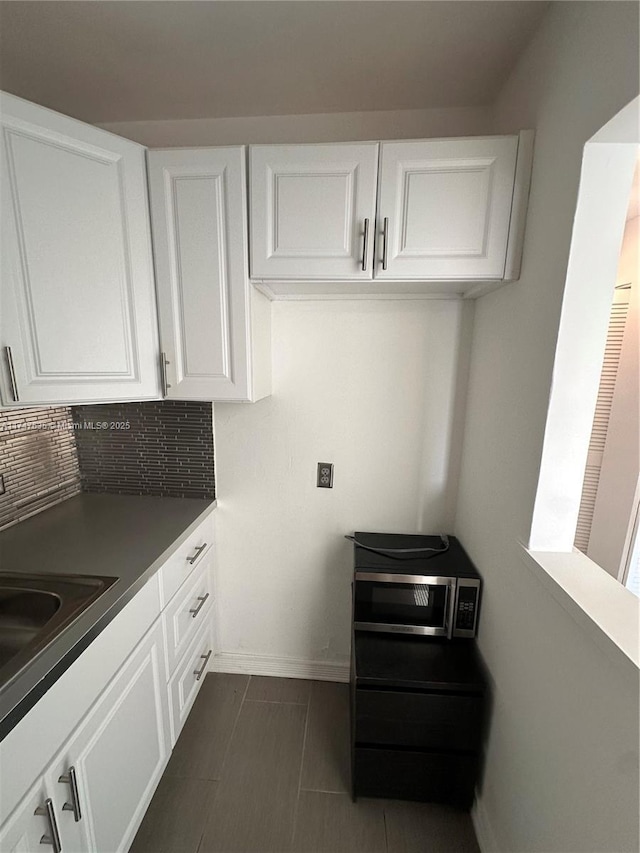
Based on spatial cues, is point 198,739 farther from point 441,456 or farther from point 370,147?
point 370,147

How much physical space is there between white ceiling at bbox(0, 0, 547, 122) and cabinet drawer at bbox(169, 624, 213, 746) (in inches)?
86.7

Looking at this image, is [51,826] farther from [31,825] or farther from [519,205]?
[519,205]

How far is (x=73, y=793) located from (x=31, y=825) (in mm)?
112

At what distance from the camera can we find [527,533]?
1085 millimetres

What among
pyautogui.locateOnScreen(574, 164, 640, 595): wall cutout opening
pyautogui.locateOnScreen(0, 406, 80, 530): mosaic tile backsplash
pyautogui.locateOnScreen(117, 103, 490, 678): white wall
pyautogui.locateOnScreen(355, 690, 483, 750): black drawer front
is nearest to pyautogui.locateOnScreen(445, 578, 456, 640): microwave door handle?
pyautogui.locateOnScreen(355, 690, 483, 750): black drawer front

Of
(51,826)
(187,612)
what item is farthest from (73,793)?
(187,612)

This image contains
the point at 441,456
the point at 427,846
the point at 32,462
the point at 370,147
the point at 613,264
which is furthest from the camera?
the point at 441,456

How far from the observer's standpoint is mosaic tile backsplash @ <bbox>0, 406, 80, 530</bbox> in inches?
57.0

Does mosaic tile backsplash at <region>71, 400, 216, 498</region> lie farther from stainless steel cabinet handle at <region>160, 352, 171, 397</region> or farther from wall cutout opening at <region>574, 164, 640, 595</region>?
wall cutout opening at <region>574, 164, 640, 595</region>

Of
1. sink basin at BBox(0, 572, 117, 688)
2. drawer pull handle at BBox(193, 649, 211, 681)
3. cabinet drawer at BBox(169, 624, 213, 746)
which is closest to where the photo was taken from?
sink basin at BBox(0, 572, 117, 688)

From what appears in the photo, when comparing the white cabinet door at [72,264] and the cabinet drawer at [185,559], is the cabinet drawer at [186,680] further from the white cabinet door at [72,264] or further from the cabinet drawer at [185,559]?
the white cabinet door at [72,264]

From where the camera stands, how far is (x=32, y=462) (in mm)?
1566

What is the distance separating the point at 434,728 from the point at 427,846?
40 cm

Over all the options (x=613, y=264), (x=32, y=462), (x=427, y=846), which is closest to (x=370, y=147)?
(x=613, y=264)
